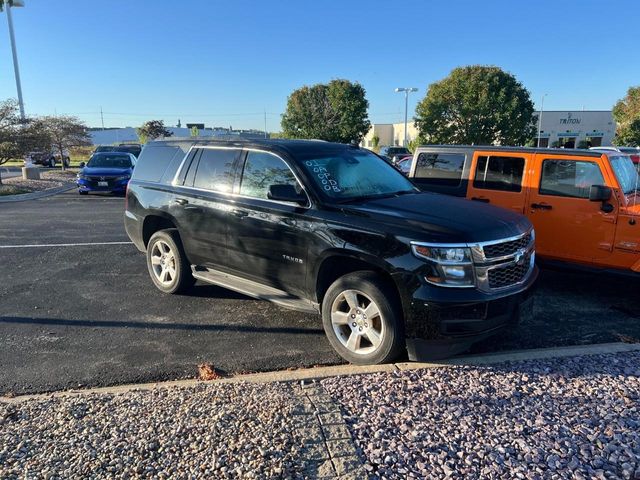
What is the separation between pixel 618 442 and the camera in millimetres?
2920

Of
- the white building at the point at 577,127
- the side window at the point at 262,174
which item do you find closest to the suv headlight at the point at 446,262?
the side window at the point at 262,174

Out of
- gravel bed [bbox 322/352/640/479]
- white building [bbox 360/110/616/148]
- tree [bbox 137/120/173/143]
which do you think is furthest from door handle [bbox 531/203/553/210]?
white building [bbox 360/110/616/148]

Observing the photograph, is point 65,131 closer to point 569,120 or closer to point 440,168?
point 440,168

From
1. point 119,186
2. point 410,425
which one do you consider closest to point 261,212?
point 410,425

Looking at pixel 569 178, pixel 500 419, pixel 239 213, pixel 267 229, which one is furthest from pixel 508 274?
pixel 569 178

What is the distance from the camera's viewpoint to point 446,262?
12.4 ft

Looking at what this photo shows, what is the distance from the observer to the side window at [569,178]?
5996 millimetres

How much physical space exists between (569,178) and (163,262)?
5.22 m

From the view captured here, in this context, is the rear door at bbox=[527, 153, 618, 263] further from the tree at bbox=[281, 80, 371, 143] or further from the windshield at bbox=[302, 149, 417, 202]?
the tree at bbox=[281, 80, 371, 143]

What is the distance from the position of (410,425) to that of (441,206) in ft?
7.11

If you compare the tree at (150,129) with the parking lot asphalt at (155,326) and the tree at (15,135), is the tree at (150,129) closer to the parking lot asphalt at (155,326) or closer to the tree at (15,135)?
the tree at (15,135)

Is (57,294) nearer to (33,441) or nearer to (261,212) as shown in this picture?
(261,212)

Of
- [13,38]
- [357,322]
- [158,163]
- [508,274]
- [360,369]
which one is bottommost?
[360,369]

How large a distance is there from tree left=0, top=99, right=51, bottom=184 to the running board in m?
17.4
